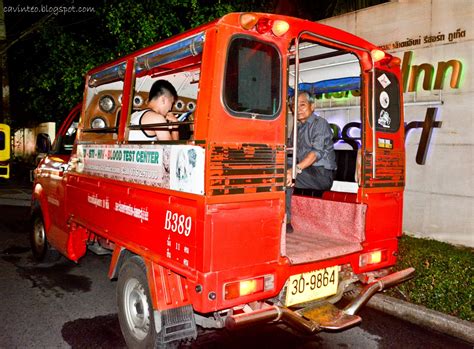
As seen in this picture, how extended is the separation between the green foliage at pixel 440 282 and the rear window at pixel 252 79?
2.87 meters

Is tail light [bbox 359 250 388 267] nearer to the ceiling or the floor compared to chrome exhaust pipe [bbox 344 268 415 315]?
nearer to the ceiling

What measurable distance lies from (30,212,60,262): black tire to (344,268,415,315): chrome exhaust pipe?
173 inches

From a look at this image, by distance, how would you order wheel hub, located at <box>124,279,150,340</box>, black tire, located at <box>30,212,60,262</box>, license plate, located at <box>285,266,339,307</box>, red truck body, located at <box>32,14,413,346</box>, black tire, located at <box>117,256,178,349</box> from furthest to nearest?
black tire, located at <box>30,212,60,262</box> < wheel hub, located at <box>124,279,150,340</box> < black tire, located at <box>117,256,178,349</box> < license plate, located at <box>285,266,339,307</box> < red truck body, located at <box>32,14,413,346</box>

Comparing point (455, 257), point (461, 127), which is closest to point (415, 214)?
point (461, 127)

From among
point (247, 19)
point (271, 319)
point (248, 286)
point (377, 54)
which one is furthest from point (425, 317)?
point (247, 19)

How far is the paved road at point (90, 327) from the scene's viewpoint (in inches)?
151

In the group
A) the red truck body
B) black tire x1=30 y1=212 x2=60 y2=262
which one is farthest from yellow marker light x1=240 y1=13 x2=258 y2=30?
black tire x1=30 y1=212 x2=60 y2=262

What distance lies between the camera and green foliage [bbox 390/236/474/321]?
4.25 metres

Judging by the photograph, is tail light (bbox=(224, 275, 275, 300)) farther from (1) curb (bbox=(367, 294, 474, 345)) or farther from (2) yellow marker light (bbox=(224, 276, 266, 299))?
(1) curb (bbox=(367, 294, 474, 345))

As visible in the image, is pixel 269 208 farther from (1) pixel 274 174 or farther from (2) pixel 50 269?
(2) pixel 50 269

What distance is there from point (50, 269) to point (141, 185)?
340cm

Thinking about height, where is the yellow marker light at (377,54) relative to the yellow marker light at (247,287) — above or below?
above

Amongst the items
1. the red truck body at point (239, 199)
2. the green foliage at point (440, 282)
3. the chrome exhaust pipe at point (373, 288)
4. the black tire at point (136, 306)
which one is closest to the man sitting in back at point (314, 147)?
the red truck body at point (239, 199)

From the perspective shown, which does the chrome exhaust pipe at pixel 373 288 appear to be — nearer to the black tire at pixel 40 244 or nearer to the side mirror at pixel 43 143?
the side mirror at pixel 43 143
